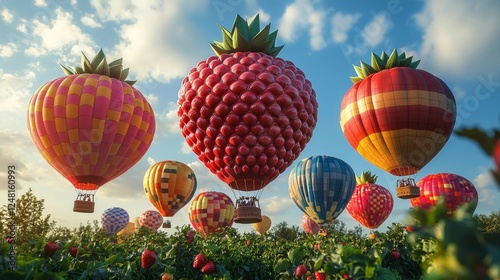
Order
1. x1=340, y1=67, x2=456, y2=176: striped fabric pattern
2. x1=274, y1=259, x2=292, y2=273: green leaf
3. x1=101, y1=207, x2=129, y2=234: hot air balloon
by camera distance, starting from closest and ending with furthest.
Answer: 1. x1=274, y1=259, x2=292, y2=273: green leaf
2. x1=340, y1=67, x2=456, y2=176: striped fabric pattern
3. x1=101, y1=207, x2=129, y2=234: hot air balloon

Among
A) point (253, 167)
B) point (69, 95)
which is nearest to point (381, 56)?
point (253, 167)

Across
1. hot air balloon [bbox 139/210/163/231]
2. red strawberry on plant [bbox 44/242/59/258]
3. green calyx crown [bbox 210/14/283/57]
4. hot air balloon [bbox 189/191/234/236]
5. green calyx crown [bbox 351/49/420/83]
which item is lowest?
red strawberry on plant [bbox 44/242/59/258]

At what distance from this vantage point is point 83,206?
2088 cm

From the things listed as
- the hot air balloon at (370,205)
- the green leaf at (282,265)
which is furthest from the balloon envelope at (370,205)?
the green leaf at (282,265)

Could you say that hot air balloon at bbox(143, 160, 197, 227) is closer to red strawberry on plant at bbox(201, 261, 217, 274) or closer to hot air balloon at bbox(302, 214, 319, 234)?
hot air balloon at bbox(302, 214, 319, 234)

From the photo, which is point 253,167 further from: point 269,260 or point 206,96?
point 269,260

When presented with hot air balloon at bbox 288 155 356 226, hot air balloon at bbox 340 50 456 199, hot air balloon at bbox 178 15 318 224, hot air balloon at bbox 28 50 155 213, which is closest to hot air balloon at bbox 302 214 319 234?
hot air balloon at bbox 288 155 356 226

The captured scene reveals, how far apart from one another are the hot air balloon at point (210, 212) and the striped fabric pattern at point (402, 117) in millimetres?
13743

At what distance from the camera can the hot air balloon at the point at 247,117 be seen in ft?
52.2

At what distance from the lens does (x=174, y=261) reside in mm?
5898

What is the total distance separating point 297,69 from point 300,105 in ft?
7.37

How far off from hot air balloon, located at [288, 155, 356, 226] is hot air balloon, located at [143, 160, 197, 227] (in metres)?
10.2

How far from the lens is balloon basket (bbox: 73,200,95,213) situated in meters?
20.8

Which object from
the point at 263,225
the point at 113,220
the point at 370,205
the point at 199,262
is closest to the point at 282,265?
the point at 199,262
